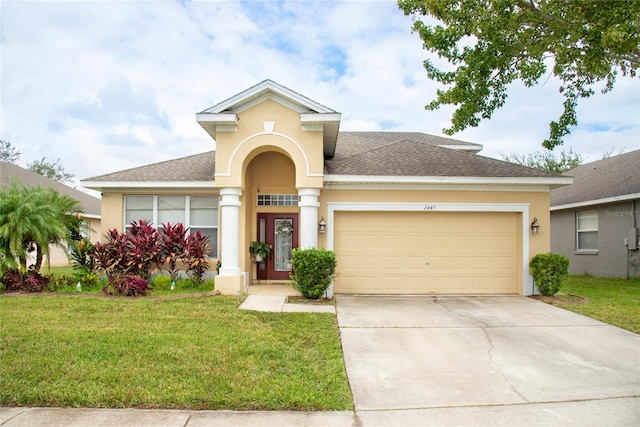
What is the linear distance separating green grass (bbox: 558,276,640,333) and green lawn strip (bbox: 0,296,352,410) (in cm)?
565

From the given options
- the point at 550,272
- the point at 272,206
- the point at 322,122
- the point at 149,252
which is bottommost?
the point at 550,272

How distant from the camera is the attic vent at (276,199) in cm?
1214

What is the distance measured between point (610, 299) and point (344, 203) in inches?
282

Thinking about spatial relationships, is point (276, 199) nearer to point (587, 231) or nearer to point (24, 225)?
point (24, 225)

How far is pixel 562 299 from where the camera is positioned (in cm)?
1022

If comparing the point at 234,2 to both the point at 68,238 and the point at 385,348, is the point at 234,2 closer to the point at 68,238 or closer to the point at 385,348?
the point at 68,238

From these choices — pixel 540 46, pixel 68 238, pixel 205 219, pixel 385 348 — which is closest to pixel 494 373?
pixel 385 348

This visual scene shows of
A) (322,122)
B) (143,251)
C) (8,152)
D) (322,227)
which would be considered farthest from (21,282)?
(8,152)

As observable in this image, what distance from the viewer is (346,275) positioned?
36.0ft

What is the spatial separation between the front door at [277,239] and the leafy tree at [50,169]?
1493 inches

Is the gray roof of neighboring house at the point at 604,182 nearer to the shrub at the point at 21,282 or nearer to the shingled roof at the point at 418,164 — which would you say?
the shingled roof at the point at 418,164

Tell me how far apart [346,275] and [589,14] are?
7.75m

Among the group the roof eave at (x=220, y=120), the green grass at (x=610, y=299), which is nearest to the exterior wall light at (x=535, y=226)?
the green grass at (x=610, y=299)

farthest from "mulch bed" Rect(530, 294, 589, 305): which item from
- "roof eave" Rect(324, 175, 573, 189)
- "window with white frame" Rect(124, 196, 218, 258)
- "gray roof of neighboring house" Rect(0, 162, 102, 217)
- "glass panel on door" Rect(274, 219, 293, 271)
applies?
"gray roof of neighboring house" Rect(0, 162, 102, 217)
